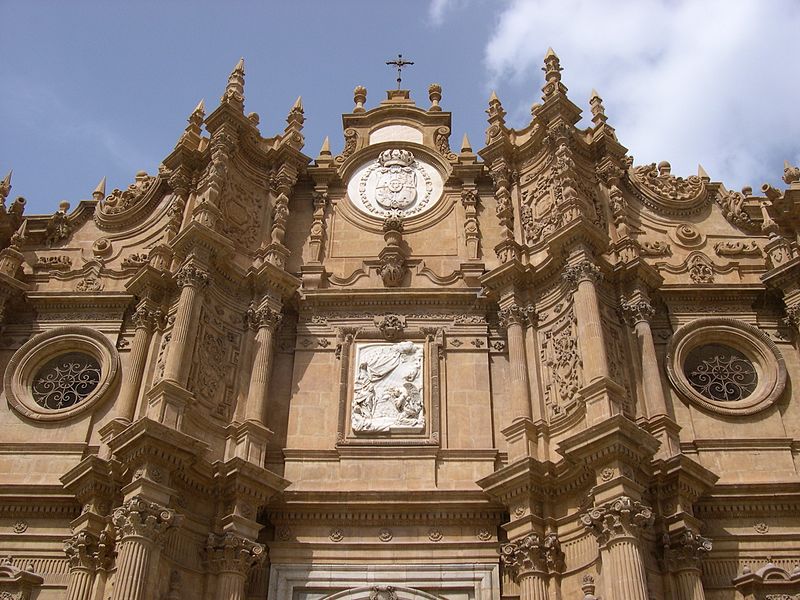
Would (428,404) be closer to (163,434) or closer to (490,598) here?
(490,598)

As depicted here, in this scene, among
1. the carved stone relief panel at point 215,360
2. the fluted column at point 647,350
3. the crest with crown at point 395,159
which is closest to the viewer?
the fluted column at point 647,350

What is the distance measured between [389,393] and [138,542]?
6.23 m

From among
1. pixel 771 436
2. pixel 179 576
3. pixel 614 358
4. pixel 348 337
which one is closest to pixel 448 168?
pixel 348 337

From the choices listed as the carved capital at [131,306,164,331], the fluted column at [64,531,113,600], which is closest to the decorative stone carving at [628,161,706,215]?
the carved capital at [131,306,164,331]

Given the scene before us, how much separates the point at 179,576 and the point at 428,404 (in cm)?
615

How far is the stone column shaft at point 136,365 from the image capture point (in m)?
18.2

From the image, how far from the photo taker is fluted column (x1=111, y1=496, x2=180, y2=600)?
14.2 meters

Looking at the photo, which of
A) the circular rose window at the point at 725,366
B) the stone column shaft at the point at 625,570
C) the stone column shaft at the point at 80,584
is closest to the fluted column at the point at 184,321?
the stone column shaft at the point at 80,584

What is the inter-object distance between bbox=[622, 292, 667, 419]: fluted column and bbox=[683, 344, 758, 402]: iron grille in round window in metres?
1.12

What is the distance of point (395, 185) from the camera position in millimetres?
22719

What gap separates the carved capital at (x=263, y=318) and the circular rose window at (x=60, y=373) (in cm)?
312

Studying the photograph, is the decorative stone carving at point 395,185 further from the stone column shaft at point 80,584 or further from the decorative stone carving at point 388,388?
the stone column shaft at point 80,584

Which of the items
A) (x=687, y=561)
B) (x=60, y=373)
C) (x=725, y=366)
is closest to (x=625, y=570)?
(x=687, y=561)

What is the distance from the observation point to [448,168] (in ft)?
74.9
